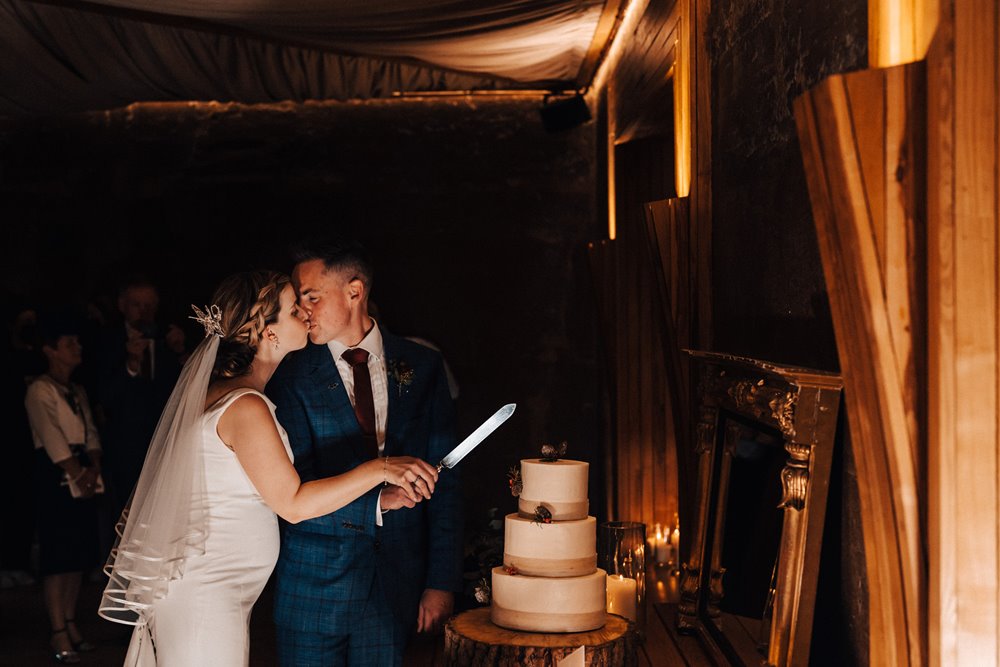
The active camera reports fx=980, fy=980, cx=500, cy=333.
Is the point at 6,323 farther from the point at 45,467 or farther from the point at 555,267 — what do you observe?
the point at 555,267

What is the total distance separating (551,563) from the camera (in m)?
2.42

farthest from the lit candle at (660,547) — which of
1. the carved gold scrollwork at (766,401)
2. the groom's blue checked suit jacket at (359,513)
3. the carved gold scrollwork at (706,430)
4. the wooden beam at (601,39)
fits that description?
the wooden beam at (601,39)

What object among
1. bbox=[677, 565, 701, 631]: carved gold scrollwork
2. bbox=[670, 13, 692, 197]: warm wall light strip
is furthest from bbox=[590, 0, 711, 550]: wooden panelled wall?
bbox=[677, 565, 701, 631]: carved gold scrollwork

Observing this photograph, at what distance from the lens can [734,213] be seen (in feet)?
9.34

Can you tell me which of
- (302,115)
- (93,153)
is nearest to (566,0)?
A: (302,115)

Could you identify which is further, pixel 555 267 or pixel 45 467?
pixel 555 267

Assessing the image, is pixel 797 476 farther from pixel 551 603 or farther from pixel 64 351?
pixel 64 351

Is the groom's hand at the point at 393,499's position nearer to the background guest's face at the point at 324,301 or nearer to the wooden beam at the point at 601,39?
the background guest's face at the point at 324,301

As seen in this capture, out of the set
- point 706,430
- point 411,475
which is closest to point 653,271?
point 706,430

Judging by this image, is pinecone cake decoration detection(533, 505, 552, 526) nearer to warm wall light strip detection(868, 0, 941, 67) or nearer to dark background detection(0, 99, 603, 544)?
warm wall light strip detection(868, 0, 941, 67)

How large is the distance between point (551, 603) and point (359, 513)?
1.85 ft

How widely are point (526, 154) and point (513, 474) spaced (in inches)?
186

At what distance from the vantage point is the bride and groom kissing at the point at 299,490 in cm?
245

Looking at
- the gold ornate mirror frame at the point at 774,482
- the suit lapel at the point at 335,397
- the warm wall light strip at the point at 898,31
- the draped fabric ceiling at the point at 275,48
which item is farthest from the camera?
the draped fabric ceiling at the point at 275,48
